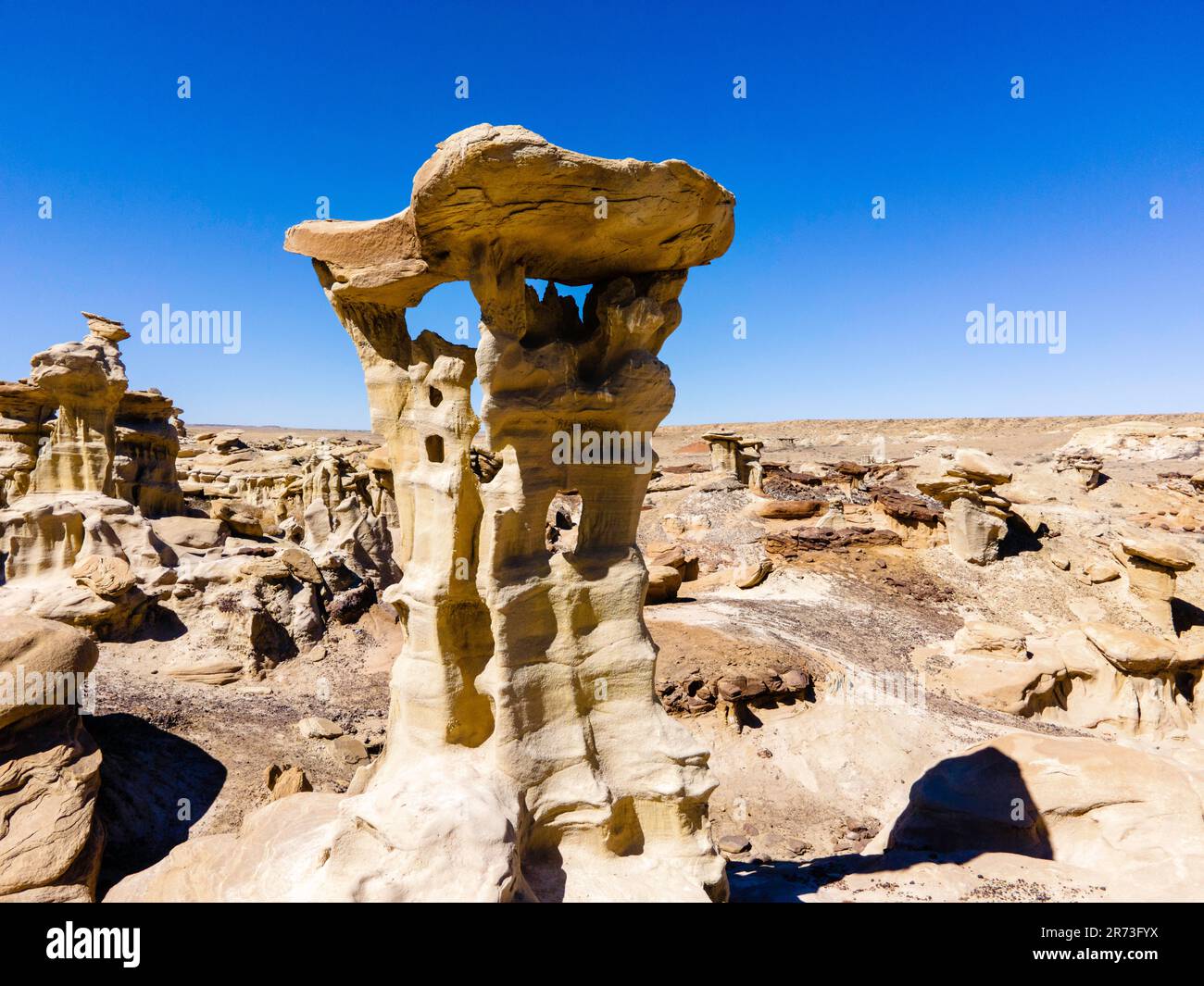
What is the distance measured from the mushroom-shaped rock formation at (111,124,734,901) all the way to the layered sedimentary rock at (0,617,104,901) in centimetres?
114

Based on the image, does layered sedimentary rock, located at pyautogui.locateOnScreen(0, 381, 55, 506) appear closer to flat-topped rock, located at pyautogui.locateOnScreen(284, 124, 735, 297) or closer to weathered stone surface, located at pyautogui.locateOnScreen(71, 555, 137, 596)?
weathered stone surface, located at pyautogui.locateOnScreen(71, 555, 137, 596)

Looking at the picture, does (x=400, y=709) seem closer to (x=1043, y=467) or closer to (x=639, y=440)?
(x=639, y=440)

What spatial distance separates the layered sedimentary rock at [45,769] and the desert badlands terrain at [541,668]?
0.03 metres

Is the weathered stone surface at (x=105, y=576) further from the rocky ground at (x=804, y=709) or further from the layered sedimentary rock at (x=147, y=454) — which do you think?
the layered sedimentary rock at (x=147, y=454)

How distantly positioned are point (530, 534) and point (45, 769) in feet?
20.0

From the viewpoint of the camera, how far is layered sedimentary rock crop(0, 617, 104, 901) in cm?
655

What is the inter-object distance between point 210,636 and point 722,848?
10.1m

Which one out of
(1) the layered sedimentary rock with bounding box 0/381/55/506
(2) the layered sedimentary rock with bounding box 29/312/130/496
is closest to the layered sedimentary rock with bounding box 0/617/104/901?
(2) the layered sedimentary rock with bounding box 29/312/130/496

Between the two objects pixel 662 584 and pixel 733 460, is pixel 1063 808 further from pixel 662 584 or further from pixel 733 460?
Result: pixel 733 460

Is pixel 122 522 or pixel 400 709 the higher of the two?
pixel 122 522

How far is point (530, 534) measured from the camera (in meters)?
5.88

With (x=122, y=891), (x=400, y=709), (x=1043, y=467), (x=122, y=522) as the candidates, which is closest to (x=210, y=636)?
(x=122, y=522)

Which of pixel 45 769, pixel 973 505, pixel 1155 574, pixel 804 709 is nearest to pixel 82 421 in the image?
pixel 45 769

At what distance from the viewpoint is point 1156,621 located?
16.2 meters
